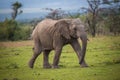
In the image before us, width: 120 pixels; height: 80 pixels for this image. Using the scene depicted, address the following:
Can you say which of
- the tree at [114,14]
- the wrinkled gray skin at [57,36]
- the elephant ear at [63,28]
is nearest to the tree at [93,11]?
the wrinkled gray skin at [57,36]

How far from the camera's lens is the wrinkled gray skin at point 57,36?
7.74m

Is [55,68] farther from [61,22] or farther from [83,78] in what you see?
[83,78]

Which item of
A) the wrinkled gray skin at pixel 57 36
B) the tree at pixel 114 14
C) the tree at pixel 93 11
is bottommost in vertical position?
the tree at pixel 93 11

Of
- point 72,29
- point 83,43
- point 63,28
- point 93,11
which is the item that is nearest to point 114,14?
point 83,43

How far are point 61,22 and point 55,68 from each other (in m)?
0.83

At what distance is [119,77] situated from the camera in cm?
548

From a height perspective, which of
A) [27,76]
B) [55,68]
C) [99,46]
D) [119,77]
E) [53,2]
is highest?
[53,2]

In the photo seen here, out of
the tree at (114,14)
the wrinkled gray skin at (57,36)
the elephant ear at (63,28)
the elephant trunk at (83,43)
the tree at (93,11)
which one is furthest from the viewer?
the tree at (93,11)

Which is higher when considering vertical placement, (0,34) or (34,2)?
(34,2)

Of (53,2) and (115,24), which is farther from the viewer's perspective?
(115,24)

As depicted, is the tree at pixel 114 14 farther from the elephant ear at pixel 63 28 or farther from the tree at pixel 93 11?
Answer: the tree at pixel 93 11

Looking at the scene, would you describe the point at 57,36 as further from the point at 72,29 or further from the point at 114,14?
the point at 114,14

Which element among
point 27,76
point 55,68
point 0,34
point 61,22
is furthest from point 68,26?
point 0,34

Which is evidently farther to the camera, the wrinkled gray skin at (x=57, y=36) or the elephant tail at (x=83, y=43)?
the wrinkled gray skin at (x=57, y=36)
